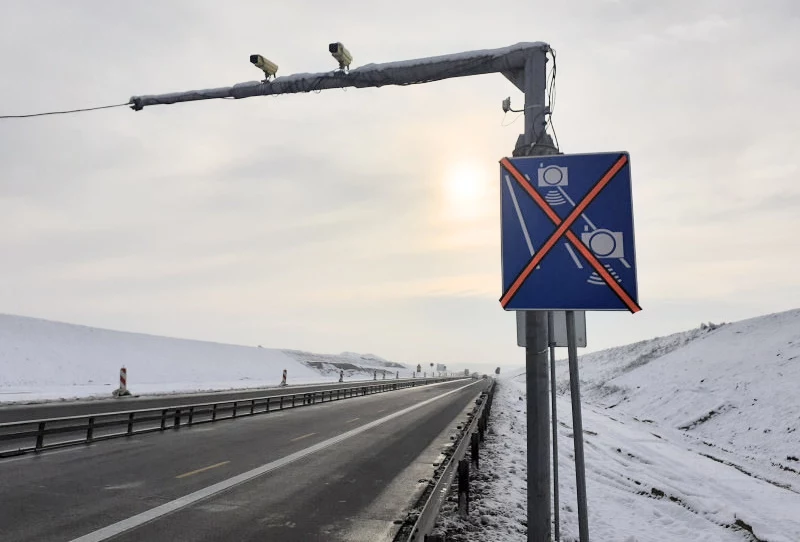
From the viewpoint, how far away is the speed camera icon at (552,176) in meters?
3.61

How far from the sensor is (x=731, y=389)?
2748 cm

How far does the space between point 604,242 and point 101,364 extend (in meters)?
53.3

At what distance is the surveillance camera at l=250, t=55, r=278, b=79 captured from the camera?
855 cm

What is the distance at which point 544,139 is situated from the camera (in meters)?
4.61

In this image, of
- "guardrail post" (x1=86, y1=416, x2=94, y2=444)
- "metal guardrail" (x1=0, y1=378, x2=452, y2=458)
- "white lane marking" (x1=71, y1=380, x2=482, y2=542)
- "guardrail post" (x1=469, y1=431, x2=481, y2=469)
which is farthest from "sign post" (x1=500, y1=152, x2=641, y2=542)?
"guardrail post" (x1=86, y1=416, x2=94, y2=444)

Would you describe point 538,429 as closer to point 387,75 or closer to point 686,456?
point 387,75

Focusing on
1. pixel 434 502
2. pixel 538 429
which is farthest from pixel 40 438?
pixel 538 429

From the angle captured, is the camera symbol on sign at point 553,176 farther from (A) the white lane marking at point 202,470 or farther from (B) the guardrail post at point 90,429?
(B) the guardrail post at point 90,429

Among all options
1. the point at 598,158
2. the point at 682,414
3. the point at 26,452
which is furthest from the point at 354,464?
the point at 682,414

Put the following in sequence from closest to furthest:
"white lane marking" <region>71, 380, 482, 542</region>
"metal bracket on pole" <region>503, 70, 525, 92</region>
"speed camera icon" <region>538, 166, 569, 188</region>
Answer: "speed camera icon" <region>538, 166, 569, 188</region>, "metal bracket on pole" <region>503, 70, 525, 92</region>, "white lane marking" <region>71, 380, 482, 542</region>

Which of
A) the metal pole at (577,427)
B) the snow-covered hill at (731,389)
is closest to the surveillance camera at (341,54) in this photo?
the metal pole at (577,427)

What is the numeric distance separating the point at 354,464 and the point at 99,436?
920 cm

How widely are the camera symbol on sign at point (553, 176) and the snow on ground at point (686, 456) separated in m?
5.27

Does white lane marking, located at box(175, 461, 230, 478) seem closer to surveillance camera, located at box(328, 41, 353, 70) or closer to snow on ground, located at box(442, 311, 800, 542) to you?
snow on ground, located at box(442, 311, 800, 542)
